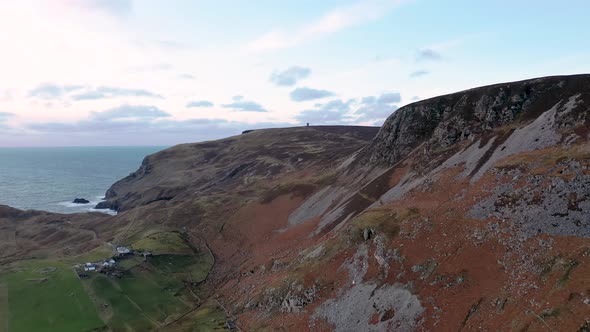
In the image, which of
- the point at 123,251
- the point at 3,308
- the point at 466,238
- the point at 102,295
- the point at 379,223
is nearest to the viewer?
the point at 466,238

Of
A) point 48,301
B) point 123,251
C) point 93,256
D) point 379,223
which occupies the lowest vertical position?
point 48,301

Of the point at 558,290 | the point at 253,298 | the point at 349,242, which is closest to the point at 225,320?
the point at 253,298

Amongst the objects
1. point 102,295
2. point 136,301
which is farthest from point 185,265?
point 102,295

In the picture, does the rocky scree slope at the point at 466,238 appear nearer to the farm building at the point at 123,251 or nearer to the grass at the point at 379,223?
the grass at the point at 379,223

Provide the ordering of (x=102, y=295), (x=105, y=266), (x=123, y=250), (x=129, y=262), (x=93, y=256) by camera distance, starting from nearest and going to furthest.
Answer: (x=102, y=295), (x=105, y=266), (x=129, y=262), (x=93, y=256), (x=123, y=250)

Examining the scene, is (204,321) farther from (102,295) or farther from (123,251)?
(123,251)

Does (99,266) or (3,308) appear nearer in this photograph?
(3,308)

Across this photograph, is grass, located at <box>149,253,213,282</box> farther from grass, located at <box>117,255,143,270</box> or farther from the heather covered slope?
grass, located at <box>117,255,143,270</box>
